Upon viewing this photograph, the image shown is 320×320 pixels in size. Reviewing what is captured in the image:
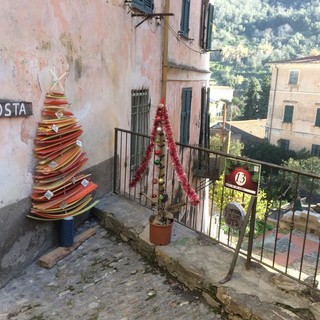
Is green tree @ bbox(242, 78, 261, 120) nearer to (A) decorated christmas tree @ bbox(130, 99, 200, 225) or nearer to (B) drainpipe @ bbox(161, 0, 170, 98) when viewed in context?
(B) drainpipe @ bbox(161, 0, 170, 98)

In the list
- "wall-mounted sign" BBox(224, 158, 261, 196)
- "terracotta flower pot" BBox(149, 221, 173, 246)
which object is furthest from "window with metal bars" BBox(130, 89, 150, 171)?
"wall-mounted sign" BBox(224, 158, 261, 196)

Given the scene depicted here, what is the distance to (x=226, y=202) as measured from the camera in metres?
13.8

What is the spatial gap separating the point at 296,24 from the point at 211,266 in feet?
351

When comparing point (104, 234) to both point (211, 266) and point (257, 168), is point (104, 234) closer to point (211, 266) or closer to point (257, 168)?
point (211, 266)

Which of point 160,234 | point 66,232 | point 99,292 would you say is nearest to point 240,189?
point 160,234

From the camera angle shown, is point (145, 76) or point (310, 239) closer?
point (145, 76)

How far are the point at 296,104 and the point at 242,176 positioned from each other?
31.7 meters

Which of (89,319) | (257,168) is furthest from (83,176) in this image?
(257,168)

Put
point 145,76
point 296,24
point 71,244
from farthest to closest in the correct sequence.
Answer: point 296,24 → point 145,76 → point 71,244

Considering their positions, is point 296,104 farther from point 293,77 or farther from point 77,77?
point 77,77

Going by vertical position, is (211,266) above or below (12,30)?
below

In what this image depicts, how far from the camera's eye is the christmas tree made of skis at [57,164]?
4.07 metres

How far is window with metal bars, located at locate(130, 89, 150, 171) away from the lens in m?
6.84

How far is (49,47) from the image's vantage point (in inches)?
160
